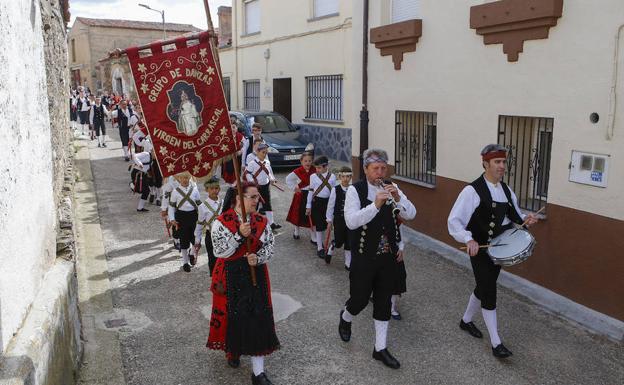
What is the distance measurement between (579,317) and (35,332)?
4993 millimetres

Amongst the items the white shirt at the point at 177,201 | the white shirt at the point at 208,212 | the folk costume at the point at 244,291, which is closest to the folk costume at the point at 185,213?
the white shirt at the point at 177,201

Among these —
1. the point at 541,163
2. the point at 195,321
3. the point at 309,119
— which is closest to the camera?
the point at 195,321

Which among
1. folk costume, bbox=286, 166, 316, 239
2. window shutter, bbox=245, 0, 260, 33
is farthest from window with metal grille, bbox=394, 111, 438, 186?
window shutter, bbox=245, 0, 260, 33

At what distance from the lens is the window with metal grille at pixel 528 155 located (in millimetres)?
6719

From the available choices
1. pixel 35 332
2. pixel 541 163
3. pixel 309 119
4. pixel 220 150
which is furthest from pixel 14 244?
pixel 309 119

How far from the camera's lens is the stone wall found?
1504 centimetres

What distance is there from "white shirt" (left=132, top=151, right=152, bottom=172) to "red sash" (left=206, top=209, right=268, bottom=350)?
6.28 metres

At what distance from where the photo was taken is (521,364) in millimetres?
4828

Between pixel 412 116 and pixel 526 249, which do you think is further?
pixel 412 116

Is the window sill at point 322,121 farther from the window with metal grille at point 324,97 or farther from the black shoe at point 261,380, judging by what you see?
the black shoe at point 261,380

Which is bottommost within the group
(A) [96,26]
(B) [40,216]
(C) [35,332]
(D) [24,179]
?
→ (C) [35,332]

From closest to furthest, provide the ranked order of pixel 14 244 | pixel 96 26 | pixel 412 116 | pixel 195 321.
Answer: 1. pixel 14 244
2. pixel 195 321
3. pixel 412 116
4. pixel 96 26

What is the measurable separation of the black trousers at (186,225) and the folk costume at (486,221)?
360cm

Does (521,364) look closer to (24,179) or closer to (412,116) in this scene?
(24,179)
